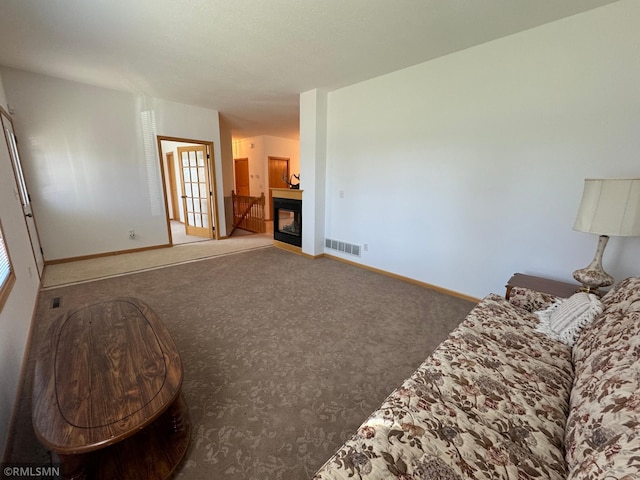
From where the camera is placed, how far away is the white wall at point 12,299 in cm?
141

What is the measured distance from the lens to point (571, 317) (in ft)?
5.29

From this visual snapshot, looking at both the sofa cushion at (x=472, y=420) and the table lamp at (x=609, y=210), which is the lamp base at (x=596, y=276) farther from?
the sofa cushion at (x=472, y=420)

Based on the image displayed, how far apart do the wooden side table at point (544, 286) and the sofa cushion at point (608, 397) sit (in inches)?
22.8

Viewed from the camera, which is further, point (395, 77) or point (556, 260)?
point (395, 77)

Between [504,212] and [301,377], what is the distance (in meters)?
2.51

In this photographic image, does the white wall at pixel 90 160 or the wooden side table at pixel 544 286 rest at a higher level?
the white wall at pixel 90 160

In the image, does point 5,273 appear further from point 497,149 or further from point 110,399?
point 497,149

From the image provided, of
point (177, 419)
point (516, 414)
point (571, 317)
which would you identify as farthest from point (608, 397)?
point (177, 419)

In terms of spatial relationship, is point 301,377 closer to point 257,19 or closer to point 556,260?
point 556,260

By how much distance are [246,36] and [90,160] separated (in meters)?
3.26

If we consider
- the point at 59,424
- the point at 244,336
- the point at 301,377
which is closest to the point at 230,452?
the point at 301,377

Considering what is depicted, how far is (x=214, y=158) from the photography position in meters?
5.29

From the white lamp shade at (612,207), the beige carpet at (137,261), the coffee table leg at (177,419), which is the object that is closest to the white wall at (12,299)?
the beige carpet at (137,261)

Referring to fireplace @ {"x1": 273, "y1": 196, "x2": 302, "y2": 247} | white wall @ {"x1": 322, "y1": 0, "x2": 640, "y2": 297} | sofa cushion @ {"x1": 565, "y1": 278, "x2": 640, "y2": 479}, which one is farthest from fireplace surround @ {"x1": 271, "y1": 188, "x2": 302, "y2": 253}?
sofa cushion @ {"x1": 565, "y1": 278, "x2": 640, "y2": 479}
